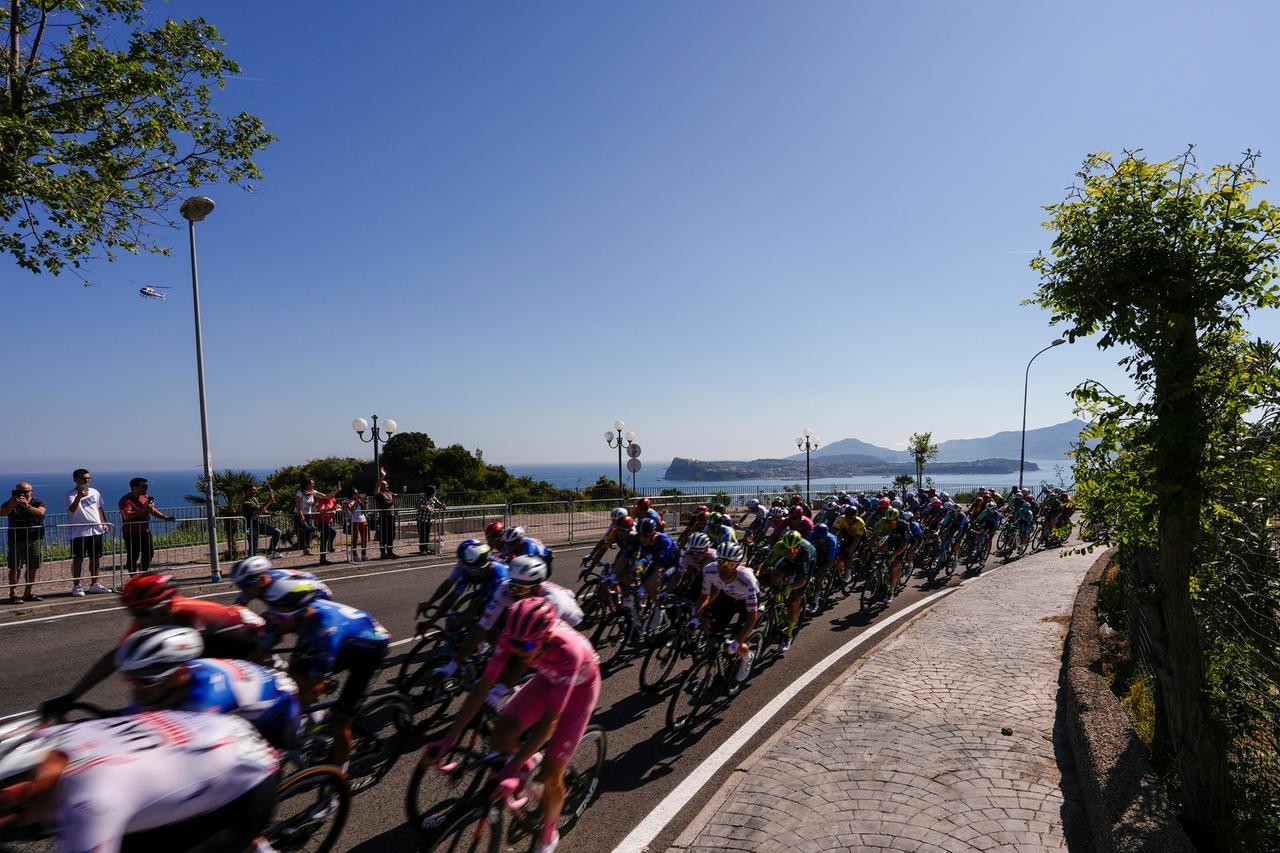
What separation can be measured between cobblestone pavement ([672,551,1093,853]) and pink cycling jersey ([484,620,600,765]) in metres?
1.02

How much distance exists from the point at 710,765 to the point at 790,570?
3.05 metres

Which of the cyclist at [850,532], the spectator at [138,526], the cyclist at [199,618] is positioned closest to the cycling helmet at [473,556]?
the cyclist at [199,618]

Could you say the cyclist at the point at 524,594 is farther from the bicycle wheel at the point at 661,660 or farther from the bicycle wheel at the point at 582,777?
the bicycle wheel at the point at 661,660

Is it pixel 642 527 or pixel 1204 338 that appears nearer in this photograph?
pixel 1204 338

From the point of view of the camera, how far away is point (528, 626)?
11.8ft

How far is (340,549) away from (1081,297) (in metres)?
15.0

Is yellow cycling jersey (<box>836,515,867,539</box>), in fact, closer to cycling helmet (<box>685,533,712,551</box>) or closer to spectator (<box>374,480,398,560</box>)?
cycling helmet (<box>685,533,712,551</box>)

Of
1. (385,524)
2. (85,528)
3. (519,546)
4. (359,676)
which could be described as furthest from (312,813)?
(385,524)

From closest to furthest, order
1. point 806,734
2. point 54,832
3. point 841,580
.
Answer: point 54,832
point 806,734
point 841,580

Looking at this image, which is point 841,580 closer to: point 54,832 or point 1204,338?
point 1204,338

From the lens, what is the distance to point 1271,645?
3.76 meters

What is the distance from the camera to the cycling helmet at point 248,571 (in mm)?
4711

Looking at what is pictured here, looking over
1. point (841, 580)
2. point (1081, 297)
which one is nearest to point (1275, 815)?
point (1081, 297)

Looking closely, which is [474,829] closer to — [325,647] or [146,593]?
[325,647]
